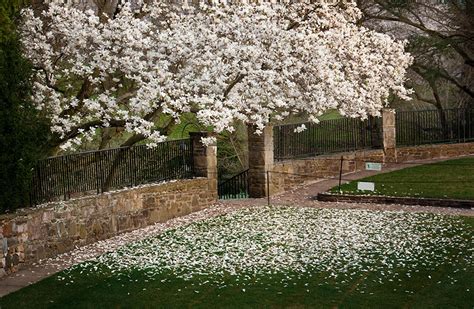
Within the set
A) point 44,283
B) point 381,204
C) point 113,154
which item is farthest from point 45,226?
point 381,204

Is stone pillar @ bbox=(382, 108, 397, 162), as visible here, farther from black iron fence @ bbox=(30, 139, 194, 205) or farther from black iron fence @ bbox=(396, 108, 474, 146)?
black iron fence @ bbox=(30, 139, 194, 205)

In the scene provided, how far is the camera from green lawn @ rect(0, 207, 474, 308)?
A: 11.4 meters

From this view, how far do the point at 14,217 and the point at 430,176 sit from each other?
13849mm

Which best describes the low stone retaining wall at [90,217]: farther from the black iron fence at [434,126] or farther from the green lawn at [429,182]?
the black iron fence at [434,126]

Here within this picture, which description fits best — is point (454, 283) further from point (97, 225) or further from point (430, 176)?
point (430, 176)

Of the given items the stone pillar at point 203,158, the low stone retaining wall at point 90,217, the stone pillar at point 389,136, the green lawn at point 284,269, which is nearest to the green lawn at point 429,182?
the stone pillar at point 389,136

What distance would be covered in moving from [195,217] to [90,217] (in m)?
3.64

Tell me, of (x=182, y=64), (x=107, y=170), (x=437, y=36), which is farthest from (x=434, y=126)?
(x=107, y=170)

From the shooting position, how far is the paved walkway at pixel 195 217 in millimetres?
13656

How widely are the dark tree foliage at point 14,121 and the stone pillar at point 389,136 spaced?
592 inches

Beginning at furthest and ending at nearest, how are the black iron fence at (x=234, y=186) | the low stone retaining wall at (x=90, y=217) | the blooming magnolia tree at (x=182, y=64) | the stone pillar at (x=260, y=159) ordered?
1. the black iron fence at (x=234, y=186)
2. the stone pillar at (x=260, y=159)
3. the blooming magnolia tree at (x=182, y=64)
4. the low stone retaining wall at (x=90, y=217)

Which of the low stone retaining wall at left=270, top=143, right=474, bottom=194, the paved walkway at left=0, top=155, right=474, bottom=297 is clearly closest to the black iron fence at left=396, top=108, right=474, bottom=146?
the low stone retaining wall at left=270, top=143, right=474, bottom=194

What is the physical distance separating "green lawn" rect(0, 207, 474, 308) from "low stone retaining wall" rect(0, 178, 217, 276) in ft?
3.81

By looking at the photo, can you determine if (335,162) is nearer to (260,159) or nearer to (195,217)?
(260,159)
